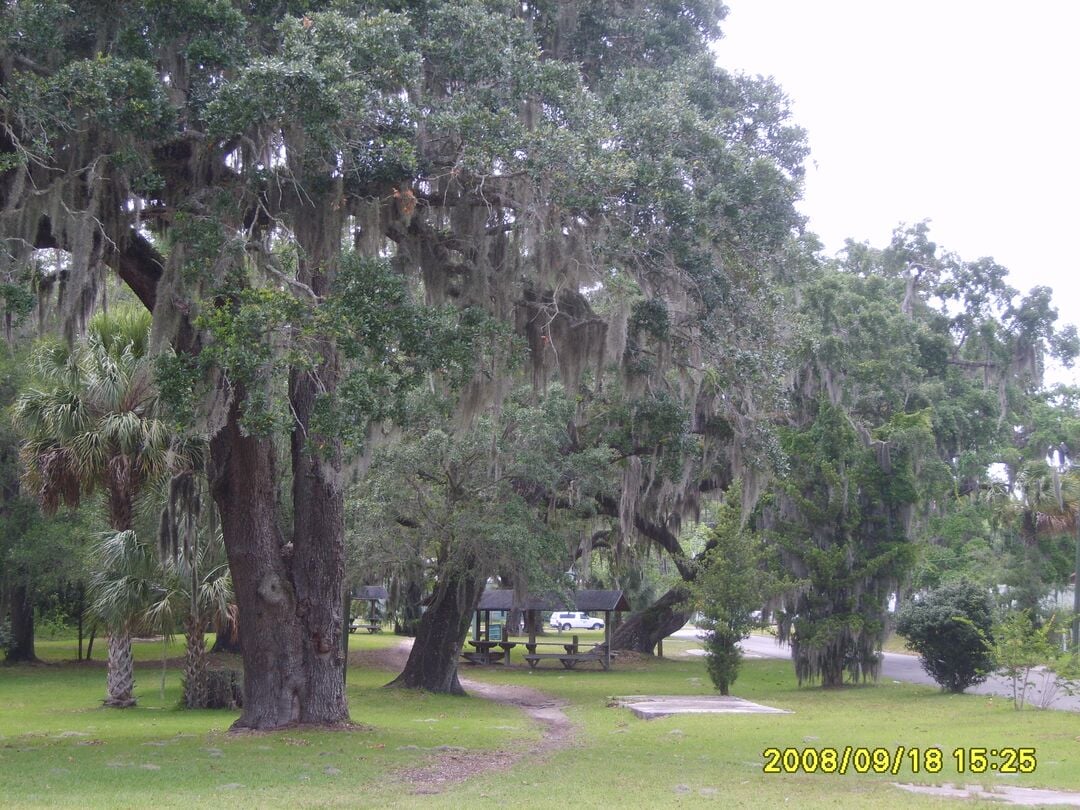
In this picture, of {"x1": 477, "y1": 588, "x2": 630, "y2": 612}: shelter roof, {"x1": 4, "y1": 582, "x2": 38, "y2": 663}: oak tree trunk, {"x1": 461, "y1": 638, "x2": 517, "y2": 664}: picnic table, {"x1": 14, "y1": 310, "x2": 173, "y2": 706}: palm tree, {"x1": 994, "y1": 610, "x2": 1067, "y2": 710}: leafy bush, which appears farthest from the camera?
{"x1": 461, "y1": 638, "x2": 517, "y2": 664}: picnic table

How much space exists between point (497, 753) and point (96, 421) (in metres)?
8.21

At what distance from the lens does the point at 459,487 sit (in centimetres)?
1978

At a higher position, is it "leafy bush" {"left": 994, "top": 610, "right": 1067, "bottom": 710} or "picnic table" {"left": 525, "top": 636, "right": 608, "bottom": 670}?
"leafy bush" {"left": 994, "top": 610, "right": 1067, "bottom": 710}

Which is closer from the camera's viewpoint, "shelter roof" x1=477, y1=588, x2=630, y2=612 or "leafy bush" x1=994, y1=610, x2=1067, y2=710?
"leafy bush" x1=994, y1=610, x2=1067, y2=710

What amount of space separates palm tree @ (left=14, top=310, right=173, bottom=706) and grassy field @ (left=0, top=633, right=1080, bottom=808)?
3.47 metres

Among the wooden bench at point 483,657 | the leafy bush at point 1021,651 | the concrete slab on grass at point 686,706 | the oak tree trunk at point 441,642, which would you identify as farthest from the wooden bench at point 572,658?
the leafy bush at point 1021,651

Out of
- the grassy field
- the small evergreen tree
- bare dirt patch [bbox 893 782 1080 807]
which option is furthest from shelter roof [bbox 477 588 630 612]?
bare dirt patch [bbox 893 782 1080 807]

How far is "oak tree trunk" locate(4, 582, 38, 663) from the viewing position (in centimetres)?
2689

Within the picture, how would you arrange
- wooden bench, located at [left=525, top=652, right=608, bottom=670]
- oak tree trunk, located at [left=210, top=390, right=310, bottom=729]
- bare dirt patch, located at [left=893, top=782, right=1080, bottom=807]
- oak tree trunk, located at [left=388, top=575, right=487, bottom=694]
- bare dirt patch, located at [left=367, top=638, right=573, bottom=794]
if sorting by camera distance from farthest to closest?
wooden bench, located at [left=525, top=652, right=608, bottom=670] < oak tree trunk, located at [left=388, top=575, right=487, bottom=694] < oak tree trunk, located at [left=210, top=390, right=310, bottom=729] < bare dirt patch, located at [left=367, top=638, right=573, bottom=794] < bare dirt patch, located at [left=893, top=782, right=1080, bottom=807]

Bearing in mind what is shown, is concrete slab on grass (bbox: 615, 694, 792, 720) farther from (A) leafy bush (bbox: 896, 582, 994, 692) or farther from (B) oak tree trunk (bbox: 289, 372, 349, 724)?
(B) oak tree trunk (bbox: 289, 372, 349, 724)

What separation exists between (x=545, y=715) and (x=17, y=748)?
8.46 meters

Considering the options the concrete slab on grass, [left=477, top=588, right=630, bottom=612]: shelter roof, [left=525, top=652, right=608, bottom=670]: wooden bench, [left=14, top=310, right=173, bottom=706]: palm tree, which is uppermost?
[left=14, top=310, right=173, bottom=706]: palm tree

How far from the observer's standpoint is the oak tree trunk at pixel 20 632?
1059 inches
